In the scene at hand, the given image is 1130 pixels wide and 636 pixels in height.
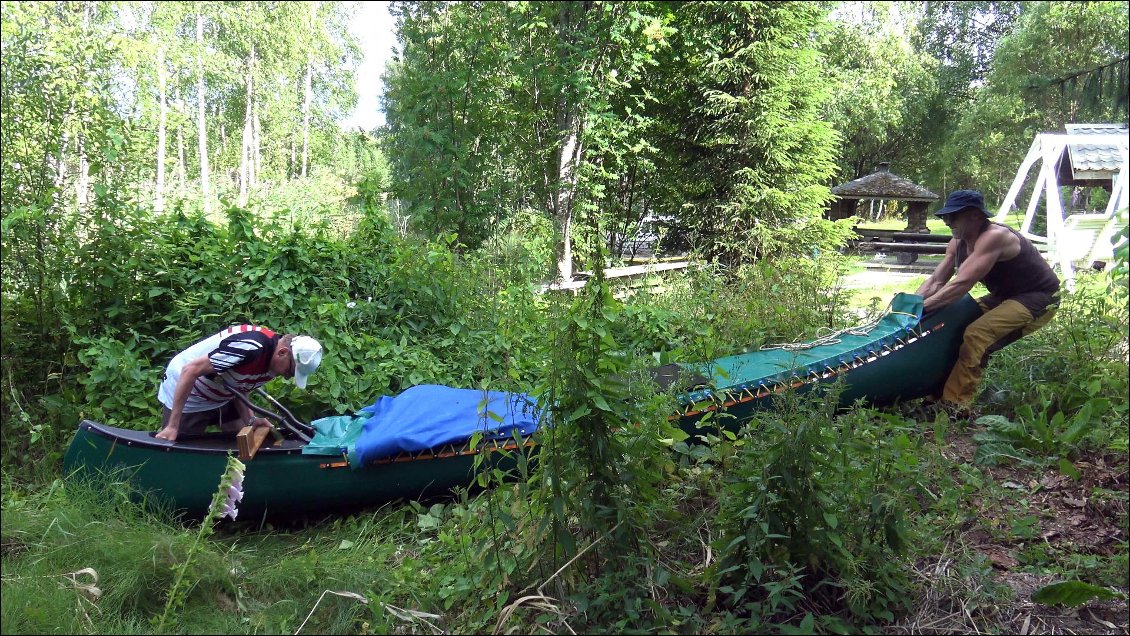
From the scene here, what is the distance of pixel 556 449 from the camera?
10.0 ft

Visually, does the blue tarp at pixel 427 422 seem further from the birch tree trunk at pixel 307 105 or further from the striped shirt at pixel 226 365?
the birch tree trunk at pixel 307 105

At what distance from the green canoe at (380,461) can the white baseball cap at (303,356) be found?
16.1 inches

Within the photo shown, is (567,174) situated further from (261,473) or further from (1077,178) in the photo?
(261,473)

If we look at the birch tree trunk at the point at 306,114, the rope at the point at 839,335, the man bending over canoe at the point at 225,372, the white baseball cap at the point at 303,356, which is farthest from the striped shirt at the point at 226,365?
the birch tree trunk at the point at 306,114

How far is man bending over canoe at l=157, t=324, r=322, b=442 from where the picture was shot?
410 cm

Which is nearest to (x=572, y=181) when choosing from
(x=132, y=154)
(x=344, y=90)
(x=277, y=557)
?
(x=132, y=154)

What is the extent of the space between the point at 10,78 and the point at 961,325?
7.18 metres

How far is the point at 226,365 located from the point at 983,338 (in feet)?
15.7

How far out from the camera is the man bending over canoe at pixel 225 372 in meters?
4.10

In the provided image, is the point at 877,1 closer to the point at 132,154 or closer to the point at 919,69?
the point at 919,69

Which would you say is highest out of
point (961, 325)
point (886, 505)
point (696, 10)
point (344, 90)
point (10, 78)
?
point (344, 90)

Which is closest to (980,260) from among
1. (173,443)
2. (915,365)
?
(915,365)

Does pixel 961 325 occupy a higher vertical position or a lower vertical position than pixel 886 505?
higher

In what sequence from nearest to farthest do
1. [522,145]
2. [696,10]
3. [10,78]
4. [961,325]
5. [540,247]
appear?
[961,325], [10,78], [540,247], [522,145], [696,10]
